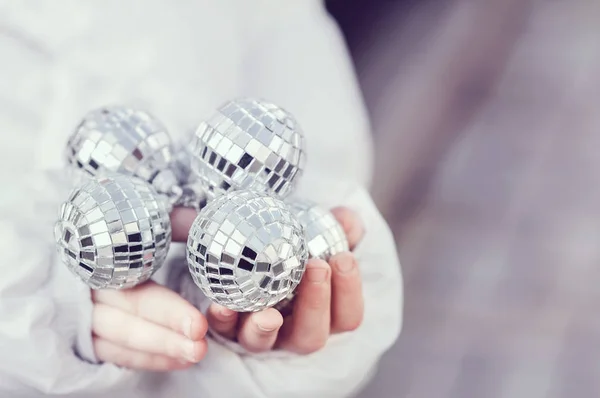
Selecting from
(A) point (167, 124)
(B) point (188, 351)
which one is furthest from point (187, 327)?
(A) point (167, 124)

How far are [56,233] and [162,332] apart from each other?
91 mm

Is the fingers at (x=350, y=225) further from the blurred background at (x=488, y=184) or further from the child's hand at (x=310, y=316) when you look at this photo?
the blurred background at (x=488, y=184)

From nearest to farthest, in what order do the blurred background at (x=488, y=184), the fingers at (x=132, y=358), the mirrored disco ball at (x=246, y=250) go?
1. the mirrored disco ball at (x=246, y=250)
2. the fingers at (x=132, y=358)
3. the blurred background at (x=488, y=184)

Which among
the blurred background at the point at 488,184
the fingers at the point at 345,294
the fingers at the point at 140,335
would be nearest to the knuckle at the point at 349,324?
the fingers at the point at 345,294

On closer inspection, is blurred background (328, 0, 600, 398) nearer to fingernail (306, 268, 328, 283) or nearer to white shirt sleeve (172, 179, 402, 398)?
white shirt sleeve (172, 179, 402, 398)

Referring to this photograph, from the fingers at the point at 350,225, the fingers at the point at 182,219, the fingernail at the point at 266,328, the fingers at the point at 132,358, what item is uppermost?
the fingers at the point at 350,225

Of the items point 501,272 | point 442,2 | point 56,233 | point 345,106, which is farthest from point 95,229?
point 442,2

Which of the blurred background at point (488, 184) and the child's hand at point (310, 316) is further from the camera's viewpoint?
the blurred background at point (488, 184)

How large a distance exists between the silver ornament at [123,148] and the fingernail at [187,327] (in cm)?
8

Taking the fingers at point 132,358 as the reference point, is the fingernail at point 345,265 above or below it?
above

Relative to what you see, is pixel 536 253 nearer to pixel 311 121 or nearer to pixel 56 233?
pixel 311 121

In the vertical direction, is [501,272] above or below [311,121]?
below

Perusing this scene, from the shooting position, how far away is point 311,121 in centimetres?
63

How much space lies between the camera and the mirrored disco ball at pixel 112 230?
1.19ft
